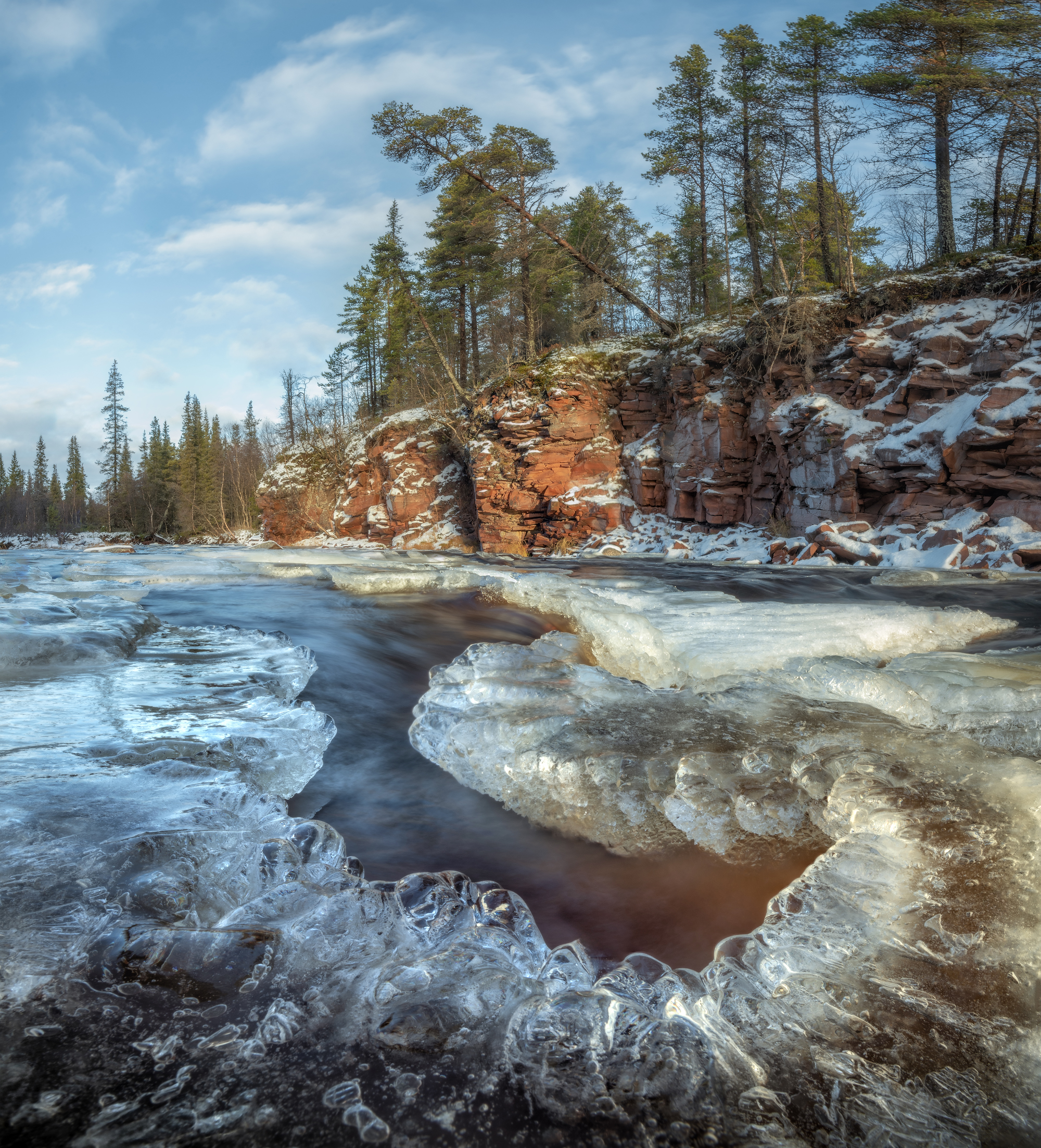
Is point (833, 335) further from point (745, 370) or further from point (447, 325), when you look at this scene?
point (447, 325)

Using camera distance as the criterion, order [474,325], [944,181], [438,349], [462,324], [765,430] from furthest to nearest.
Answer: [462,324]
[474,325]
[438,349]
[944,181]
[765,430]

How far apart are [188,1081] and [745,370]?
17.0 meters

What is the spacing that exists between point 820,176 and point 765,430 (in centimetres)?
850

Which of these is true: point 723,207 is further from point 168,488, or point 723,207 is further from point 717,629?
point 168,488

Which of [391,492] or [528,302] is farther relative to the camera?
[391,492]

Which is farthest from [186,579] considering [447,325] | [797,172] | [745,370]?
[447,325]

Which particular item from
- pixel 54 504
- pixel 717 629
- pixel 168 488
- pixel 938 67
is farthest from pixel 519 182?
pixel 54 504

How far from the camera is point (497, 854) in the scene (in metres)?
1.84

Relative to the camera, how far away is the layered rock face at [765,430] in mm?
10953

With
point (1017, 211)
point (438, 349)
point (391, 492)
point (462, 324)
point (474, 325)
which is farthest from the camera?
point (462, 324)

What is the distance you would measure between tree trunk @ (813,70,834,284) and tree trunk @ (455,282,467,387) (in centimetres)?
1367

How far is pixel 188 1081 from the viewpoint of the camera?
86 cm

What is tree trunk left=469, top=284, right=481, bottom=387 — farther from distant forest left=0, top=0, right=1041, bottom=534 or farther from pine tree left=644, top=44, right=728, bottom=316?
pine tree left=644, top=44, right=728, bottom=316

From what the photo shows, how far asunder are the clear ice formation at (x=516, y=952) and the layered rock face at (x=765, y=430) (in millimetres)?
10684
